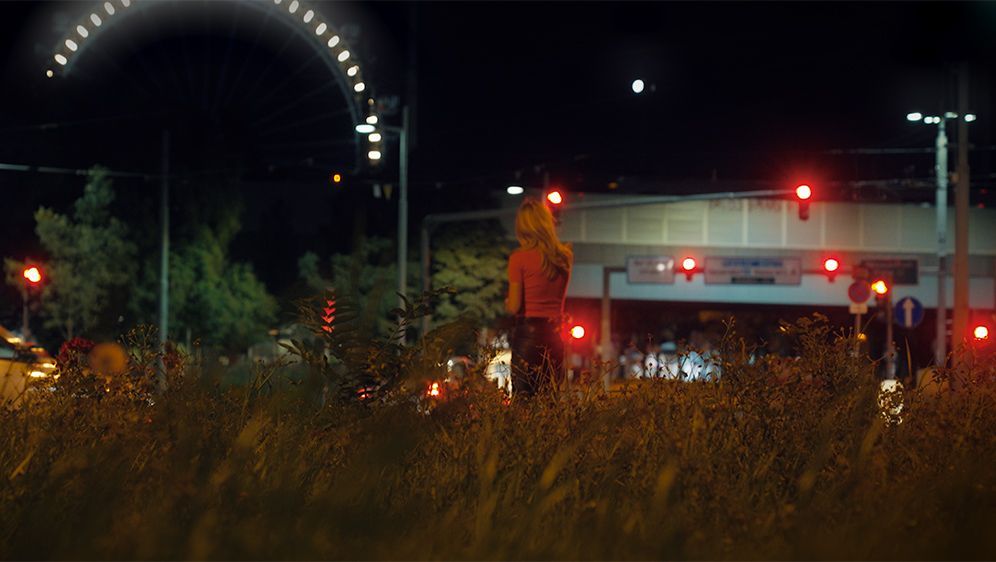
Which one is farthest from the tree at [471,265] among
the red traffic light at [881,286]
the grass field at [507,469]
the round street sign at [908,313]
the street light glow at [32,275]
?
the grass field at [507,469]

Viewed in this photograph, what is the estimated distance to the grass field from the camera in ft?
18.7

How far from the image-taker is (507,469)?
21.2 ft

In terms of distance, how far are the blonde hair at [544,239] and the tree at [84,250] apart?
59.4 ft

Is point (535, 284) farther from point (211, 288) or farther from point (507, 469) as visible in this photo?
→ point (211, 288)

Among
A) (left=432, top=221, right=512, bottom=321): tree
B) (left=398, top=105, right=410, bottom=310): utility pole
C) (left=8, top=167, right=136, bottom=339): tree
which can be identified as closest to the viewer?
(left=8, top=167, right=136, bottom=339): tree

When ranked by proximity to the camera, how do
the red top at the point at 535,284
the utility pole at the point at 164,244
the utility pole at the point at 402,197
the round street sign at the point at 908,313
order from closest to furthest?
1. the red top at the point at 535,284
2. the round street sign at the point at 908,313
3. the utility pole at the point at 402,197
4. the utility pole at the point at 164,244

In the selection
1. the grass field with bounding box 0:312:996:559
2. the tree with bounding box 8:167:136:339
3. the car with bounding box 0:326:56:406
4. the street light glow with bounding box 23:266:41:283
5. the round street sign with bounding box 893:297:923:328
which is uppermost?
the tree with bounding box 8:167:136:339

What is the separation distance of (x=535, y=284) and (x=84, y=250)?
2539cm

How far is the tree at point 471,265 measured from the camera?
45.0 meters

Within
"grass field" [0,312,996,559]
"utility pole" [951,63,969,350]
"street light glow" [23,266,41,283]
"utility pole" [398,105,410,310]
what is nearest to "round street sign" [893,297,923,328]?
"utility pole" [951,63,969,350]

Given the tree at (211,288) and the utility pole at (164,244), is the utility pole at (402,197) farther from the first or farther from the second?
the utility pole at (164,244)

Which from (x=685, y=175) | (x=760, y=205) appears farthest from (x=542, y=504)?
(x=685, y=175)

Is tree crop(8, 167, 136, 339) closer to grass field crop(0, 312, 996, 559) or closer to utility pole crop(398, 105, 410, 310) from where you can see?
utility pole crop(398, 105, 410, 310)

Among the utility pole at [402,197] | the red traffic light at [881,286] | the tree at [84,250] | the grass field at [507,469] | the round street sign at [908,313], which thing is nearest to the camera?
the grass field at [507,469]
